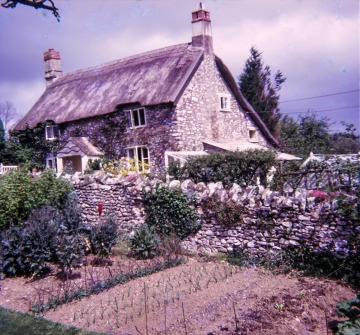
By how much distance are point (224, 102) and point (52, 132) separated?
35.0 ft

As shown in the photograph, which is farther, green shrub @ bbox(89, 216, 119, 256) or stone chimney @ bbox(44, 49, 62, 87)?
stone chimney @ bbox(44, 49, 62, 87)

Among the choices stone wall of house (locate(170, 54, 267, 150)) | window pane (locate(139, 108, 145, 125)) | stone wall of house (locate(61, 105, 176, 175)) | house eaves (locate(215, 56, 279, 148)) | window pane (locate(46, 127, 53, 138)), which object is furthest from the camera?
window pane (locate(46, 127, 53, 138))

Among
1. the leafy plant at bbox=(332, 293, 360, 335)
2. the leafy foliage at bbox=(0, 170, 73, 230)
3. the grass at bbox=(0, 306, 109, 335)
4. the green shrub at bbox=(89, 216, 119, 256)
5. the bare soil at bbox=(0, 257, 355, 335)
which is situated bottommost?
the bare soil at bbox=(0, 257, 355, 335)

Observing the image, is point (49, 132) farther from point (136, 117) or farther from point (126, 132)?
point (136, 117)

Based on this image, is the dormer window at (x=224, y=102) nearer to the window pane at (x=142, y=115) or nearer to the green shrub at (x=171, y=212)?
the window pane at (x=142, y=115)

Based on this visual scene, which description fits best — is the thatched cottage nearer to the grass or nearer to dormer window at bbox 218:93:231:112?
dormer window at bbox 218:93:231:112

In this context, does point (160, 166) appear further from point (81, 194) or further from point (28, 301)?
point (28, 301)

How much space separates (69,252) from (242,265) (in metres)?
3.57

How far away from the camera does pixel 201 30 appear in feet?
74.2

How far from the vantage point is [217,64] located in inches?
938

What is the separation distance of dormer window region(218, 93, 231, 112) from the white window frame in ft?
14.8

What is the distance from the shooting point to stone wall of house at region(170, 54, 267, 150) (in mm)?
21141

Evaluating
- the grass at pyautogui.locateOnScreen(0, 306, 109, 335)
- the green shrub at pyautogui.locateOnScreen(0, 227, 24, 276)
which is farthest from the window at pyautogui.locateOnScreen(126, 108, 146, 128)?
the grass at pyautogui.locateOnScreen(0, 306, 109, 335)

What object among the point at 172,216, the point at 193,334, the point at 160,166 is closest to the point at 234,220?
the point at 172,216
